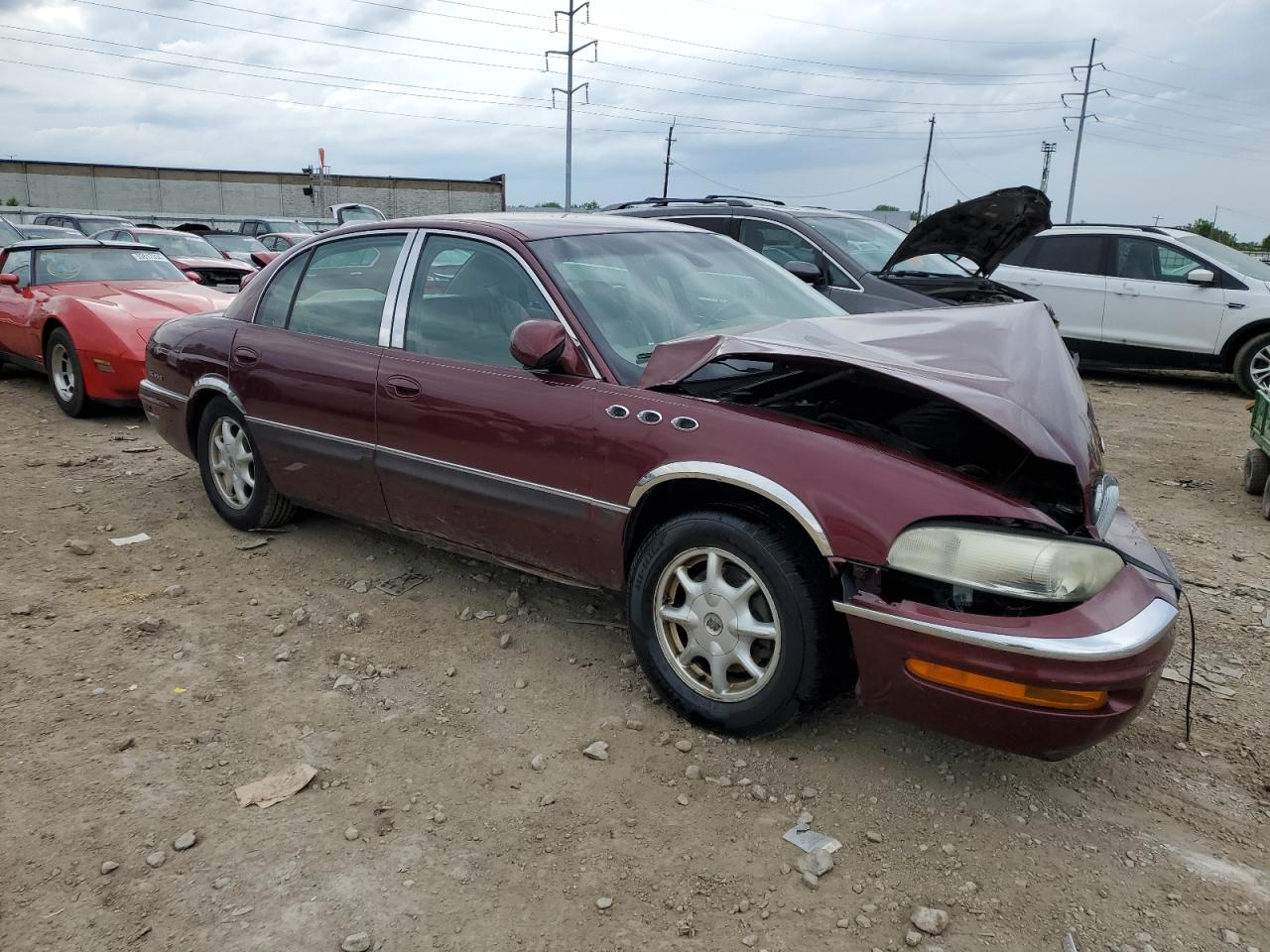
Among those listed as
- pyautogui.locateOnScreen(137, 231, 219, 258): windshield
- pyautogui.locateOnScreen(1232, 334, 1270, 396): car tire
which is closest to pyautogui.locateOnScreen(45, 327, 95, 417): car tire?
pyautogui.locateOnScreen(137, 231, 219, 258): windshield

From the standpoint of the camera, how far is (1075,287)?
10242mm

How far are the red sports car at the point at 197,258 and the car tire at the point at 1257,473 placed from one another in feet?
34.3

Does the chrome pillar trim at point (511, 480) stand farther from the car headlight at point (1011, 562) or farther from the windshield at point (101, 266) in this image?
the windshield at point (101, 266)

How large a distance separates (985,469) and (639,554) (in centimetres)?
110

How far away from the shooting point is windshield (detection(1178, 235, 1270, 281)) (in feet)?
31.8

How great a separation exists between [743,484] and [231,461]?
3.10 meters

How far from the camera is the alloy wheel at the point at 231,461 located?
4.71 meters

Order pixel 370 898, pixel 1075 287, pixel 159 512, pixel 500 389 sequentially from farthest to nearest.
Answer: pixel 1075 287 → pixel 159 512 → pixel 500 389 → pixel 370 898

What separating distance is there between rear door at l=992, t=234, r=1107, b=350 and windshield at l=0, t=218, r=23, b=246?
1344cm

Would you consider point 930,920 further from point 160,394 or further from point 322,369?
point 160,394

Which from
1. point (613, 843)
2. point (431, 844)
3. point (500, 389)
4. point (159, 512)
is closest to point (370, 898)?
point (431, 844)

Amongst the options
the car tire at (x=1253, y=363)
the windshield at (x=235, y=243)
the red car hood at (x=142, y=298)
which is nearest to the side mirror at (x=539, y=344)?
the red car hood at (x=142, y=298)

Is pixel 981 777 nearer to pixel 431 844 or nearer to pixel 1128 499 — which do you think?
pixel 431 844

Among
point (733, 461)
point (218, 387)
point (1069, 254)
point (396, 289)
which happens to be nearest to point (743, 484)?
point (733, 461)
